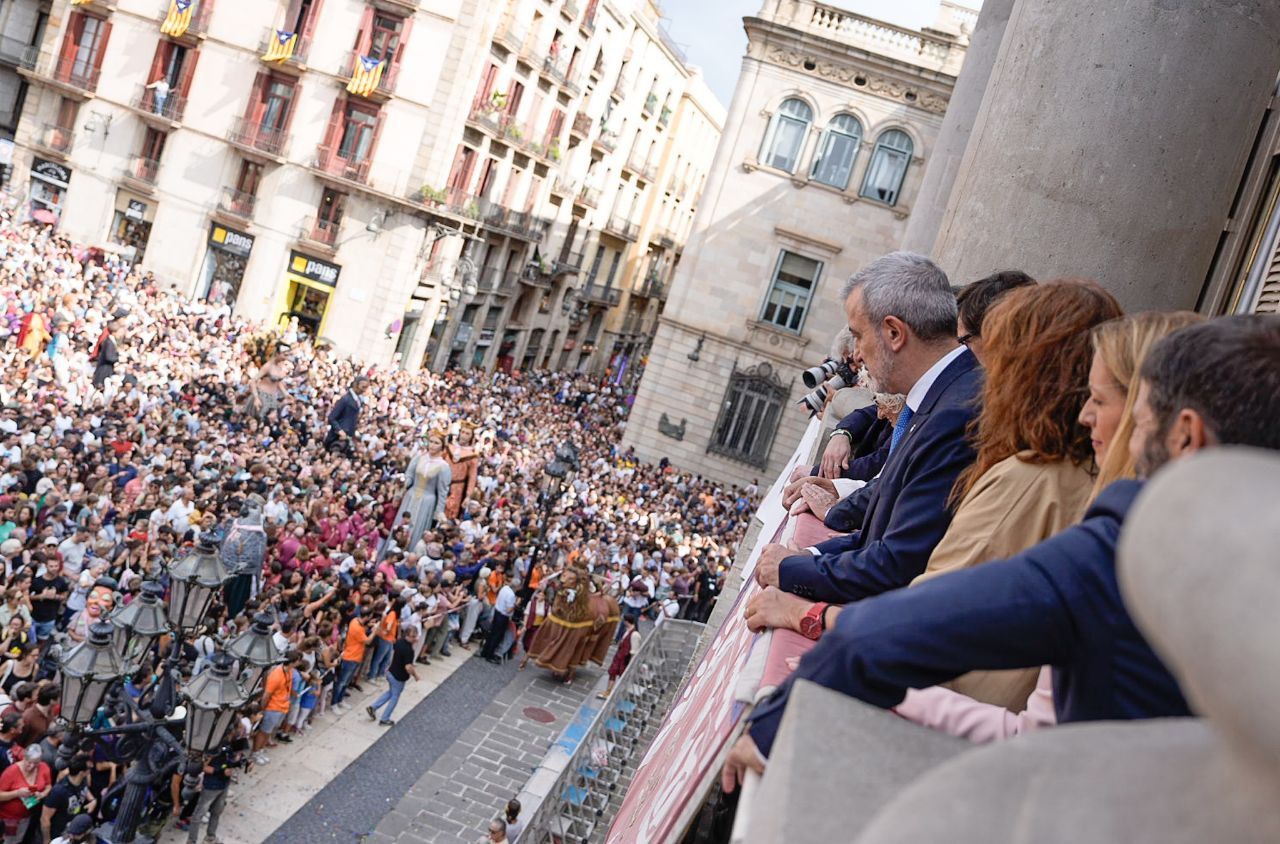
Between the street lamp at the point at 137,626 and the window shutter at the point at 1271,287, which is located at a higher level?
the window shutter at the point at 1271,287

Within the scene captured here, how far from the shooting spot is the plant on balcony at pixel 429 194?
3416 centimetres

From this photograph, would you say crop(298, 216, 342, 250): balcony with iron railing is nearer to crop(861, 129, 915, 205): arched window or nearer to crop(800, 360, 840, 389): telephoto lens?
crop(861, 129, 915, 205): arched window

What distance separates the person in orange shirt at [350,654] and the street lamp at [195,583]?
246 inches

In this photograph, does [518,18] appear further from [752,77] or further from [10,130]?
[10,130]

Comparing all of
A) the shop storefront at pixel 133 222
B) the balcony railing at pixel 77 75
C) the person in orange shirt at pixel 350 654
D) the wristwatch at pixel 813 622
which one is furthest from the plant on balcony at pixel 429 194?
the wristwatch at pixel 813 622

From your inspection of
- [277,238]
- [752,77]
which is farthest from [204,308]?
[752,77]

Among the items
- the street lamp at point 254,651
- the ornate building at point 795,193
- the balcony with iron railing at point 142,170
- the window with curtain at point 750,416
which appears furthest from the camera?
the balcony with iron railing at point 142,170

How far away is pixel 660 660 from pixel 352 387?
10152mm

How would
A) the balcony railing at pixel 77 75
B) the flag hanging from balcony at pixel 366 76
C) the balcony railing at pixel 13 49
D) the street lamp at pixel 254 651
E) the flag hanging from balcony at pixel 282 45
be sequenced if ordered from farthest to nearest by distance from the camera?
1. the balcony railing at pixel 13 49
2. the balcony railing at pixel 77 75
3. the flag hanging from balcony at pixel 282 45
4. the flag hanging from balcony at pixel 366 76
5. the street lamp at pixel 254 651

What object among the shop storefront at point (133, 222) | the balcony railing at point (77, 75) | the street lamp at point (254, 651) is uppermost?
the balcony railing at point (77, 75)

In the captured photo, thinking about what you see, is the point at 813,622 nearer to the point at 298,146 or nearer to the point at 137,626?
the point at 137,626

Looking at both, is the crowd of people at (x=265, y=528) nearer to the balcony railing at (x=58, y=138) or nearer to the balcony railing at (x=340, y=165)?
the balcony railing at (x=340, y=165)

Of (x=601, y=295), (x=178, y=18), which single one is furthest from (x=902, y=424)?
(x=601, y=295)

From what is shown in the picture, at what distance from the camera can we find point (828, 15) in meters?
30.5
